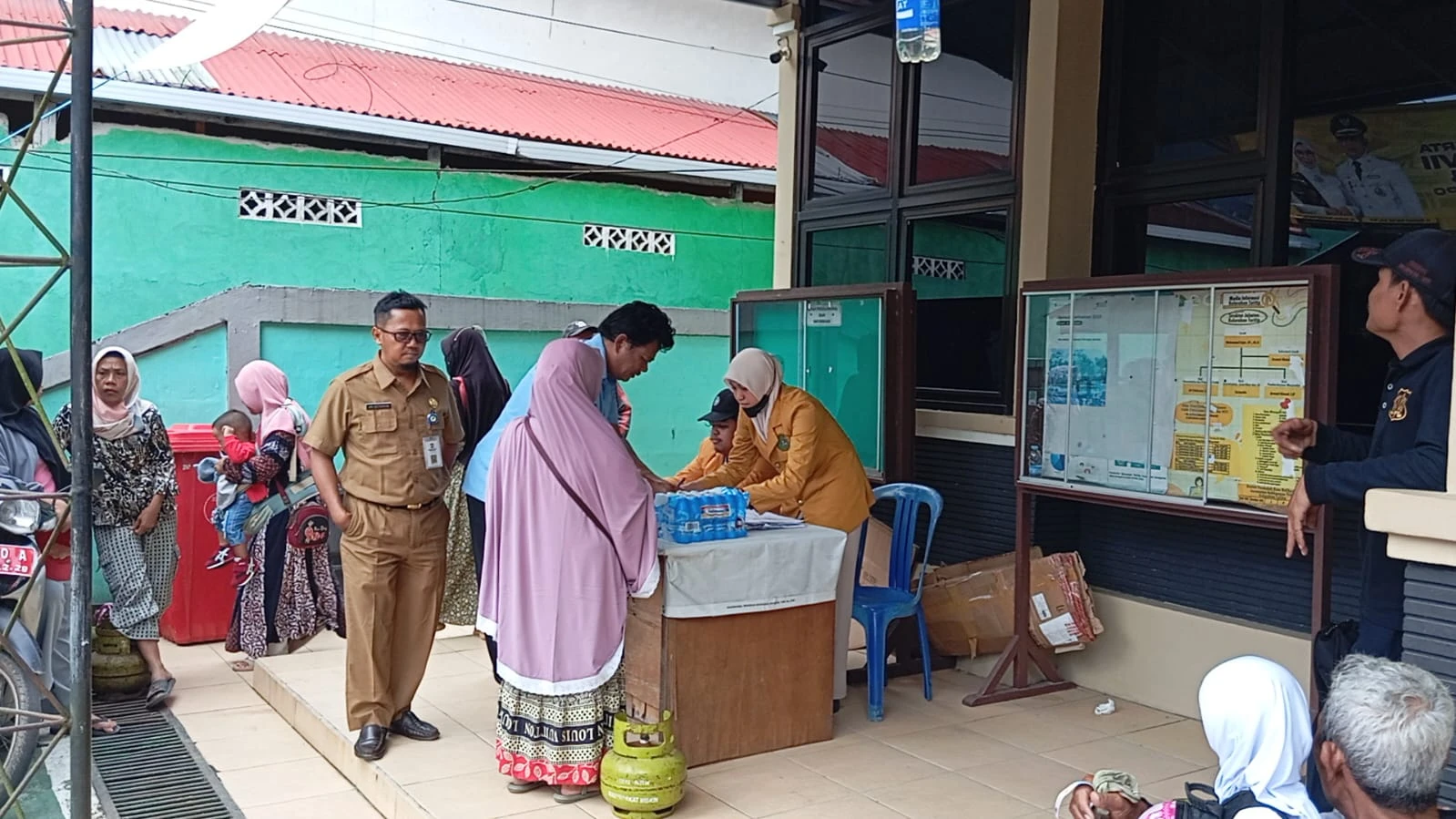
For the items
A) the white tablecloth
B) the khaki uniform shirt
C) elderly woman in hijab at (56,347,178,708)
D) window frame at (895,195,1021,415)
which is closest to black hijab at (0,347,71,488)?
elderly woman in hijab at (56,347,178,708)

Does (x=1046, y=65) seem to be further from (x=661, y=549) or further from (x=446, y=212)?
(x=446, y=212)

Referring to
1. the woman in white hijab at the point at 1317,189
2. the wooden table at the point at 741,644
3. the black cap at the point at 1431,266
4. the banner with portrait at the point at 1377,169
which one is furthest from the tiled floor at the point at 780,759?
the woman in white hijab at the point at 1317,189

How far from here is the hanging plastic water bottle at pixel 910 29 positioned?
3.96 meters

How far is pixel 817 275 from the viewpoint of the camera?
6562 millimetres

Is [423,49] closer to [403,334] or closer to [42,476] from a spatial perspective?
[42,476]

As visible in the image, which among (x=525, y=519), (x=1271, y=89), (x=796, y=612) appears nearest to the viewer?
(x=525, y=519)

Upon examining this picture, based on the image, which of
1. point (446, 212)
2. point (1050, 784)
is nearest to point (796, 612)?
point (1050, 784)

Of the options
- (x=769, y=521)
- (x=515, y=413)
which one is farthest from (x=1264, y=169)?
(x=515, y=413)

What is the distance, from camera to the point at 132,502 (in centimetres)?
477

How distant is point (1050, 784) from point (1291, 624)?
121cm

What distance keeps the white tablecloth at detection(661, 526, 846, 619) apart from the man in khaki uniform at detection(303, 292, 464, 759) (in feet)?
2.96

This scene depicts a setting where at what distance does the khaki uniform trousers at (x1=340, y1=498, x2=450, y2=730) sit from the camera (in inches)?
156

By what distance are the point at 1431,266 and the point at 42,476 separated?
4471mm

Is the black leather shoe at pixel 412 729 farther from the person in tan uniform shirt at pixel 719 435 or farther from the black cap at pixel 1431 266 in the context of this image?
the black cap at pixel 1431 266
